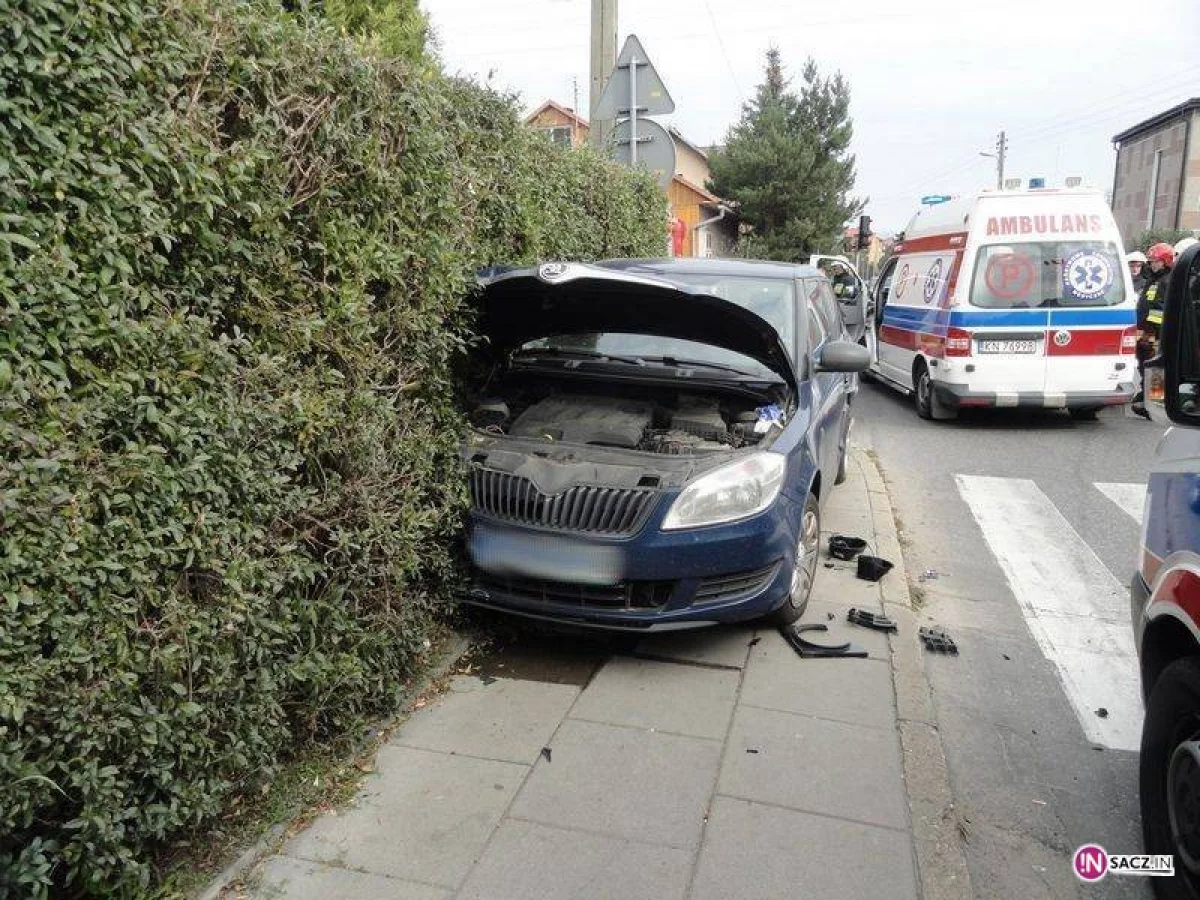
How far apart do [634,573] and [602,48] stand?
289 inches

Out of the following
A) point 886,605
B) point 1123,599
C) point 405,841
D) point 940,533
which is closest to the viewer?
point 405,841

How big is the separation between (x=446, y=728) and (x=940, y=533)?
4.57 metres

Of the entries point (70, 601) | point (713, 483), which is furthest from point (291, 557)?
point (713, 483)

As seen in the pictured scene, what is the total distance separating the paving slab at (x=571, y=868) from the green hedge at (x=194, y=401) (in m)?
0.78

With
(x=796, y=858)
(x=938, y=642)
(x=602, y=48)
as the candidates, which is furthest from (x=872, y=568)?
(x=602, y=48)

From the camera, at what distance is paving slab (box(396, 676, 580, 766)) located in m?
3.46

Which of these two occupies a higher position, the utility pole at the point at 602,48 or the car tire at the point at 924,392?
the utility pole at the point at 602,48

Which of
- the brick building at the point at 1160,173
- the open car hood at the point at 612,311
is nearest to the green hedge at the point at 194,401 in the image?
the open car hood at the point at 612,311

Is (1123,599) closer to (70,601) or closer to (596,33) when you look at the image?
(70,601)

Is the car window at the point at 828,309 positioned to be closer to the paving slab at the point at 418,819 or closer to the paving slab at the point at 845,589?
the paving slab at the point at 845,589

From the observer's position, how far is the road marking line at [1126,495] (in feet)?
23.7

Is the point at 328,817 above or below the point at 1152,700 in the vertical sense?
below

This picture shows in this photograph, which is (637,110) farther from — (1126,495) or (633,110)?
(1126,495)

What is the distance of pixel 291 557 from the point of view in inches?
111
